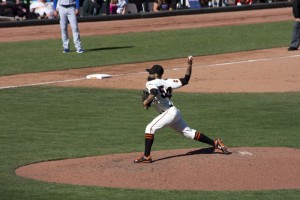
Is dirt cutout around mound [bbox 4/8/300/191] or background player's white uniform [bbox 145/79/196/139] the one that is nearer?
dirt cutout around mound [bbox 4/8/300/191]

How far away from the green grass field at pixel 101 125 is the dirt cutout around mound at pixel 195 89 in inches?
18.4

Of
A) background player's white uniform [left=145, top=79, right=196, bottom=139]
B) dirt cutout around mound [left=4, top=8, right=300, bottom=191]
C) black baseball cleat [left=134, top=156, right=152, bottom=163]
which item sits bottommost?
dirt cutout around mound [left=4, top=8, right=300, bottom=191]

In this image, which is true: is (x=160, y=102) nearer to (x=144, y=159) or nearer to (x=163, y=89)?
(x=163, y=89)

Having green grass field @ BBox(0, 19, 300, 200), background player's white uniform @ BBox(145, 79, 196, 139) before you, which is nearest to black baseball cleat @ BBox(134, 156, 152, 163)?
background player's white uniform @ BBox(145, 79, 196, 139)

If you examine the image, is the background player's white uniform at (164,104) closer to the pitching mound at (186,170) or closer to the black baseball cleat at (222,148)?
the pitching mound at (186,170)

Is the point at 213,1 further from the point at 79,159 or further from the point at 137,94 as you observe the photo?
the point at 79,159

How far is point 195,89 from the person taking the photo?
21109mm

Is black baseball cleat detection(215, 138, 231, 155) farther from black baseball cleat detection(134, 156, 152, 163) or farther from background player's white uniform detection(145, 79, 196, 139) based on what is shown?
black baseball cleat detection(134, 156, 152, 163)

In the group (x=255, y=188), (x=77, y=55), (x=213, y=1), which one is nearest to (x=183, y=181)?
(x=255, y=188)

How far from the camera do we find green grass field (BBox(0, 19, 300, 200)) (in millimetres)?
11219

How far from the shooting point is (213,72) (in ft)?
78.3

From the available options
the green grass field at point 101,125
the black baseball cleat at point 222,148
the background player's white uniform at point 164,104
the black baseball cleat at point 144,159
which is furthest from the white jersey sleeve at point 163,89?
the green grass field at point 101,125

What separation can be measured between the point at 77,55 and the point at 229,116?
1067cm

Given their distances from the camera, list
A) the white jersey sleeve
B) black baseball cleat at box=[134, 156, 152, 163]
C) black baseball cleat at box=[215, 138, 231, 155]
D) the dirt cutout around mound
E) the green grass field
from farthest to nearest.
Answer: black baseball cleat at box=[215, 138, 231, 155] < black baseball cleat at box=[134, 156, 152, 163] < the white jersey sleeve < the dirt cutout around mound < the green grass field
